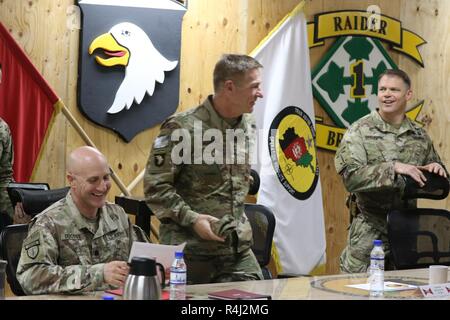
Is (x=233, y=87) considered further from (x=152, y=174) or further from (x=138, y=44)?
(x=138, y=44)

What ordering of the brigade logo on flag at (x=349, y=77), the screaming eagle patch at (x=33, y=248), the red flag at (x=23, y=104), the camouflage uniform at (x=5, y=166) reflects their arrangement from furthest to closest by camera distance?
the brigade logo on flag at (x=349, y=77), the red flag at (x=23, y=104), the camouflage uniform at (x=5, y=166), the screaming eagle patch at (x=33, y=248)

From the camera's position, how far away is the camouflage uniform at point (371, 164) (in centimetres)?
498

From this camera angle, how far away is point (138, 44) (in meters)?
5.89

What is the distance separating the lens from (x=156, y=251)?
313 cm

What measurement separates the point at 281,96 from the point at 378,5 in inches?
52.4

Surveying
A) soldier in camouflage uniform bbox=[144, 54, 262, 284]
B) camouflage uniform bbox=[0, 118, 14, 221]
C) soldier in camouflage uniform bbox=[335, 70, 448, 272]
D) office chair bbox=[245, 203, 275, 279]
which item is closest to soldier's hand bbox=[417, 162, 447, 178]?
soldier in camouflage uniform bbox=[335, 70, 448, 272]

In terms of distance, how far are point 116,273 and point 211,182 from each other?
3.56 feet

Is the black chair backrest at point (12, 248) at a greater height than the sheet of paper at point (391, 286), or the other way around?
the black chair backrest at point (12, 248)

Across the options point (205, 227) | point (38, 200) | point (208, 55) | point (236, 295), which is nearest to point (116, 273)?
point (236, 295)

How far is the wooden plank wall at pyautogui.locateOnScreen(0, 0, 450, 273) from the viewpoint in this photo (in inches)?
221

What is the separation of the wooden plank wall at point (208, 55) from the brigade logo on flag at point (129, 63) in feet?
0.27

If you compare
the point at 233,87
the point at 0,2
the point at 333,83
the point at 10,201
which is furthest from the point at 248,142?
the point at 333,83

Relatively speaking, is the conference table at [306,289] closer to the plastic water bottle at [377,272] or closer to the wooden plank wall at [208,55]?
the plastic water bottle at [377,272]

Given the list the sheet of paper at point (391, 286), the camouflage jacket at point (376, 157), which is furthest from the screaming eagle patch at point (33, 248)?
the camouflage jacket at point (376, 157)
